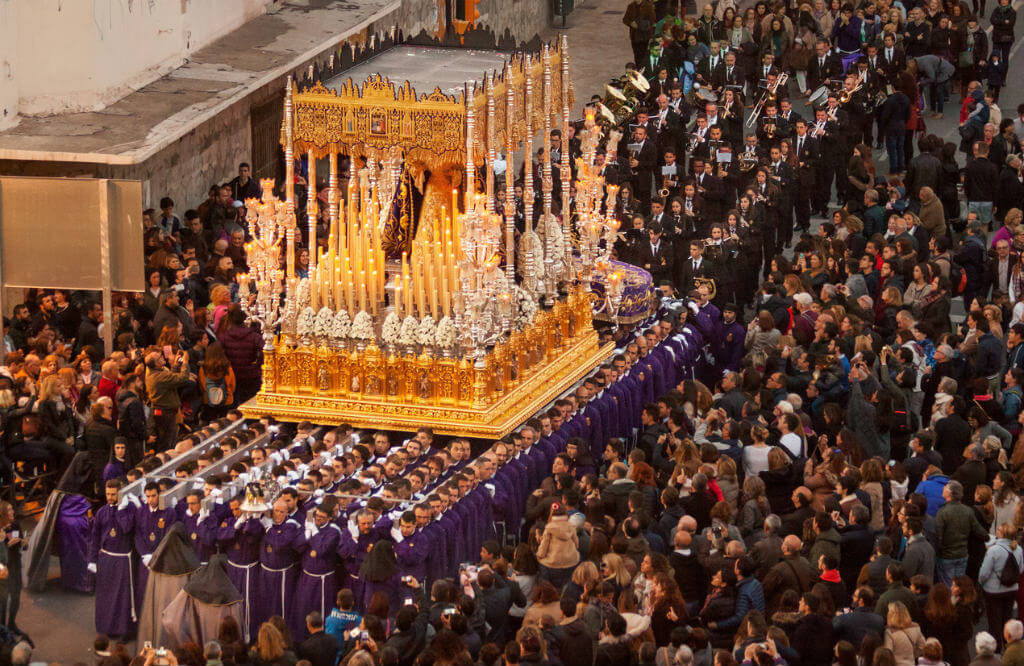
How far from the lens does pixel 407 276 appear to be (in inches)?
918

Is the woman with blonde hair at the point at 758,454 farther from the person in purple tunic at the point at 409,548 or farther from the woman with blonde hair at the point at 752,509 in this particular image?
the person in purple tunic at the point at 409,548

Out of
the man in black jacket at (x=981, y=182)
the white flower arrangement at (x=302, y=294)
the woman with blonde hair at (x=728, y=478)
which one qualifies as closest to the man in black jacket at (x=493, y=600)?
the woman with blonde hair at (x=728, y=478)

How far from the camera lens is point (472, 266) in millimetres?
22328

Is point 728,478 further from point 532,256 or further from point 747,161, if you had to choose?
point 747,161

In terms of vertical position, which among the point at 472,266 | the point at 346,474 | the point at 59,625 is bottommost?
the point at 59,625

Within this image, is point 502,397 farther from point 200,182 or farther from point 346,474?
point 200,182

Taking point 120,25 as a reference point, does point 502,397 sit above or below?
below

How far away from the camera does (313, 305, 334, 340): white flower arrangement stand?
75.6 feet

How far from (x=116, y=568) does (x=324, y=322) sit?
403cm

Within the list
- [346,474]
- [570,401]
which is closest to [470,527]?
[346,474]

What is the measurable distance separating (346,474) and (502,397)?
112 inches

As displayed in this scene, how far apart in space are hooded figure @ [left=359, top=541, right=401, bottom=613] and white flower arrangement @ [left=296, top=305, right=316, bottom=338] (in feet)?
14.2

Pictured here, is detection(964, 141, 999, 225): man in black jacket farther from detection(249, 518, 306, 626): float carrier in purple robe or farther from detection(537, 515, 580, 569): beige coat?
detection(249, 518, 306, 626): float carrier in purple robe

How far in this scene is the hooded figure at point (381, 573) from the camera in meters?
19.1
